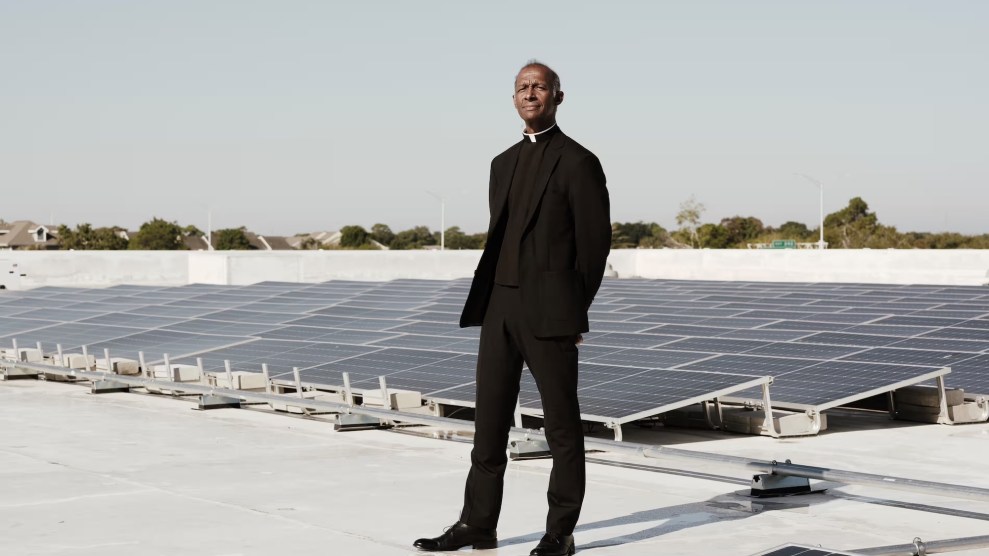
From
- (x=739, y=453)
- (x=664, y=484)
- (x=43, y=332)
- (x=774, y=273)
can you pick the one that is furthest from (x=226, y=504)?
(x=774, y=273)

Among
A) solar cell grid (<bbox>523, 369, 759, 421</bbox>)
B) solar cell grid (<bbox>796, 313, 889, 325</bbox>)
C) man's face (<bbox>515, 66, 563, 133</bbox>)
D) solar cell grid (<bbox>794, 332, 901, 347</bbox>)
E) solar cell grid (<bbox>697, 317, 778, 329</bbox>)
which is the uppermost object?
man's face (<bbox>515, 66, 563, 133</bbox>)

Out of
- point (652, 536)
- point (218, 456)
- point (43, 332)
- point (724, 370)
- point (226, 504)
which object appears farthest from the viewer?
point (43, 332)

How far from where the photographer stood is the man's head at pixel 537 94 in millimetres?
5945

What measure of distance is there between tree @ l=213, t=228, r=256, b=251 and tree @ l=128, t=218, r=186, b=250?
18772 millimetres

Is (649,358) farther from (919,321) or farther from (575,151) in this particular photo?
(575,151)

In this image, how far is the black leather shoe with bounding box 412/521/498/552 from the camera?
6105 millimetres

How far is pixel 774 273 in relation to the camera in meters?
59.3

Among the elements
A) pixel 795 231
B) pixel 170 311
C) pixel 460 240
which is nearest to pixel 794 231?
pixel 795 231

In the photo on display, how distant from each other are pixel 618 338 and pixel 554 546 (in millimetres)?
9784

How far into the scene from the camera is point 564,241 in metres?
5.91

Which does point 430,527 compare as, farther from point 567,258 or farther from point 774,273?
point 774,273

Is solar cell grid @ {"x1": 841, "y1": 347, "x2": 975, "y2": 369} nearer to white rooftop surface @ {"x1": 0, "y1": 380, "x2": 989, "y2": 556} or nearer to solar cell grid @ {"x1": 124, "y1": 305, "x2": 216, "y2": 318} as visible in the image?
white rooftop surface @ {"x1": 0, "y1": 380, "x2": 989, "y2": 556}

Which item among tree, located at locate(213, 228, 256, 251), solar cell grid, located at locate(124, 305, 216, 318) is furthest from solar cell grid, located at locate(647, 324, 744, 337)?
tree, located at locate(213, 228, 256, 251)

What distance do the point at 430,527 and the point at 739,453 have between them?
4.73 meters
